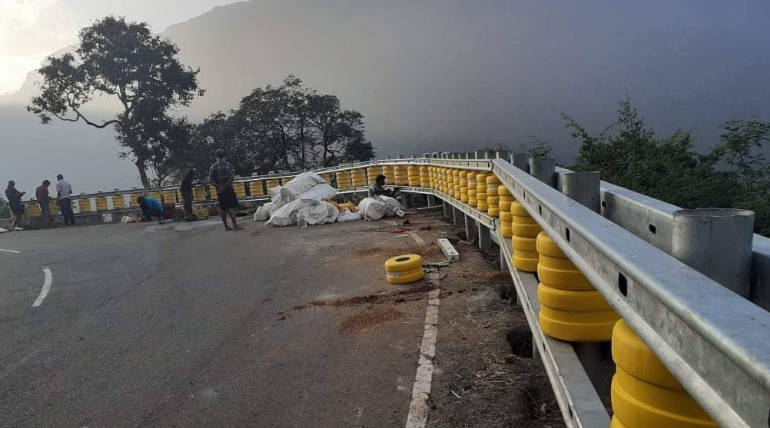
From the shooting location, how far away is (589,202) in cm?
261

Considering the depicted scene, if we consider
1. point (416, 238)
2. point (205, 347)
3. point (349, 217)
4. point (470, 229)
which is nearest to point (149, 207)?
point (349, 217)

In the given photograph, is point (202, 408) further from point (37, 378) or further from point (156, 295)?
point (156, 295)

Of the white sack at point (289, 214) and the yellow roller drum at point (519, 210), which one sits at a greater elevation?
the yellow roller drum at point (519, 210)

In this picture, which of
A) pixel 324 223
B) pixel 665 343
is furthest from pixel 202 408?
pixel 324 223

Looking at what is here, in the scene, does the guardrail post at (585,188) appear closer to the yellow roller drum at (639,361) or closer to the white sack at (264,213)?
the yellow roller drum at (639,361)

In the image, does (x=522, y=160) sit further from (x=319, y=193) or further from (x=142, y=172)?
(x=142, y=172)

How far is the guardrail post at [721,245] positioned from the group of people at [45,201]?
2528 centimetres

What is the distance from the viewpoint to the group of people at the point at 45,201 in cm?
2238

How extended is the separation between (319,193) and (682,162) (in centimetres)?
1025

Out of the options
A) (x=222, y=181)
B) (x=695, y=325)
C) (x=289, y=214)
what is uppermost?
(x=222, y=181)

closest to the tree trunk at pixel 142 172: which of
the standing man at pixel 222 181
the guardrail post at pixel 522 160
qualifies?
the standing man at pixel 222 181

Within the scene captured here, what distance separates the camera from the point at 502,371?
156 inches

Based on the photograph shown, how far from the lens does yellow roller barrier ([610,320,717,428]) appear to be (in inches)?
55.7

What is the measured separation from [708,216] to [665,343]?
450 mm
